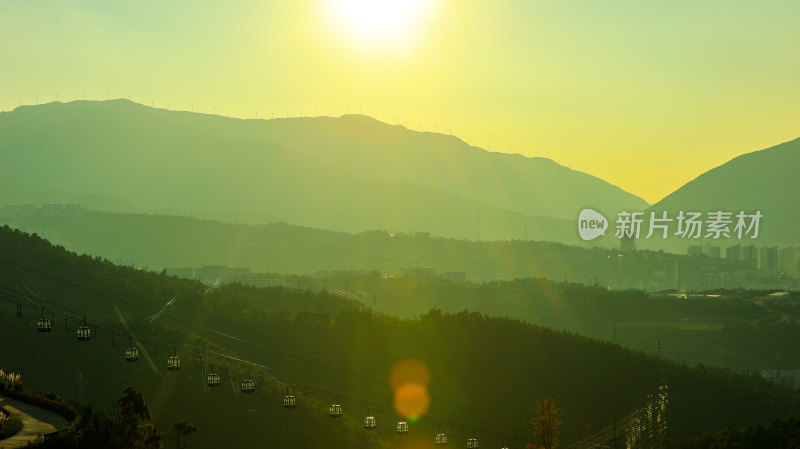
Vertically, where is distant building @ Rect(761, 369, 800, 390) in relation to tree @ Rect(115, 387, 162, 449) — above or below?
below

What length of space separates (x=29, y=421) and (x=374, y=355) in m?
91.0

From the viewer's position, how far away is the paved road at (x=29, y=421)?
Answer: 3884cm

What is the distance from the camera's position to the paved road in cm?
3884

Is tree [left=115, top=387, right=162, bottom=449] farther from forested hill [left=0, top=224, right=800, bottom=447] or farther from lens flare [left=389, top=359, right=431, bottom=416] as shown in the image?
lens flare [left=389, top=359, right=431, bottom=416]

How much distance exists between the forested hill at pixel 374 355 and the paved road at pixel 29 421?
4241cm

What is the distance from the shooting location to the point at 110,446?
39.6 m

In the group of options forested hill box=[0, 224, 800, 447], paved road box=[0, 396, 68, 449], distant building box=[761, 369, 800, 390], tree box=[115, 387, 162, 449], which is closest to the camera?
paved road box=[0, 396, 68, 449]

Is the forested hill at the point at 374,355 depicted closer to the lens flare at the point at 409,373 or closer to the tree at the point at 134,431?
the lens flare at the point at 409,373

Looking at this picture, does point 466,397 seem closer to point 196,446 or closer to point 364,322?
point 364,322

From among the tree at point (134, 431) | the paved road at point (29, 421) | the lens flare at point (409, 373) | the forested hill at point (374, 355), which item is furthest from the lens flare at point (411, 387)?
the paved road at point (29, 421)

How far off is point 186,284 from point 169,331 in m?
45.8

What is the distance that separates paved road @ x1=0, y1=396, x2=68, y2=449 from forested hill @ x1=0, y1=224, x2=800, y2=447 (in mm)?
42407

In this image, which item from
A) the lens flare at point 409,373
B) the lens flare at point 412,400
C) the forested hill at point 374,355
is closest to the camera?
the forested hill at point 374,355

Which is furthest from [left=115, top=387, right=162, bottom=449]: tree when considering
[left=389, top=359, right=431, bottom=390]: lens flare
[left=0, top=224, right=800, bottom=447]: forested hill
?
[left=389, top=359, right=431, bottom=390]: lens flare
